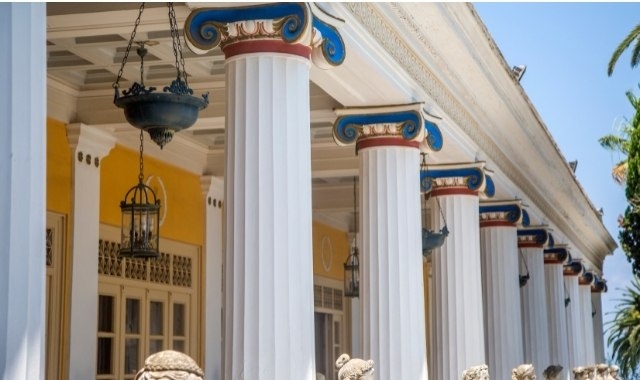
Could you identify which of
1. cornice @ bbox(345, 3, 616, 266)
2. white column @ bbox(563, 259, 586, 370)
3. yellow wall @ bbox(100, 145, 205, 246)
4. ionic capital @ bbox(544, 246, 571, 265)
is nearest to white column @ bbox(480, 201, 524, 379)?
cornice @ bbox(345, 3, 616, 266)

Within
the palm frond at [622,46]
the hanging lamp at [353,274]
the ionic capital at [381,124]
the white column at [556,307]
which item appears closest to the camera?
the ionic capital at [381,124]

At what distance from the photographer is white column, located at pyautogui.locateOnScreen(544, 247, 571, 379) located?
22250 millimetres

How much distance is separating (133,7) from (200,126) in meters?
4.26

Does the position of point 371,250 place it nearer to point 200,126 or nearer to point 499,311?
point 200,126

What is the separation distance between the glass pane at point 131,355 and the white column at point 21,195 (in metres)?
8.74

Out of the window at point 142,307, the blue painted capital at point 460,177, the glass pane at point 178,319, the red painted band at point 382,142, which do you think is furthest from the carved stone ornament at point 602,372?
the glass pane at point 178,319

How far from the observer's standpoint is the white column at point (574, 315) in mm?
24656

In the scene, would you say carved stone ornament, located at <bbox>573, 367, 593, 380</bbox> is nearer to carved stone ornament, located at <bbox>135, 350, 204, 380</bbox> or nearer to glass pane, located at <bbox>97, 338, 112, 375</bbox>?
glass pane, located at <bbox>97, 338, 112, 375</bbox>

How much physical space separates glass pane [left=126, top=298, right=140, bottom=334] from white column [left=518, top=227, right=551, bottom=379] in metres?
8.36

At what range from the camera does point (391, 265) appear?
35.5ft

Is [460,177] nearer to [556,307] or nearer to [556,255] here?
[556,307]

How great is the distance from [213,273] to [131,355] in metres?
2.31

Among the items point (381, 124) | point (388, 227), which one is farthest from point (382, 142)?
point (388, 227)

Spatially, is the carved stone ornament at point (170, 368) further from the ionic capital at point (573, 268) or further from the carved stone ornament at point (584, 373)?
A: the ionic capital at point (573, 268)
